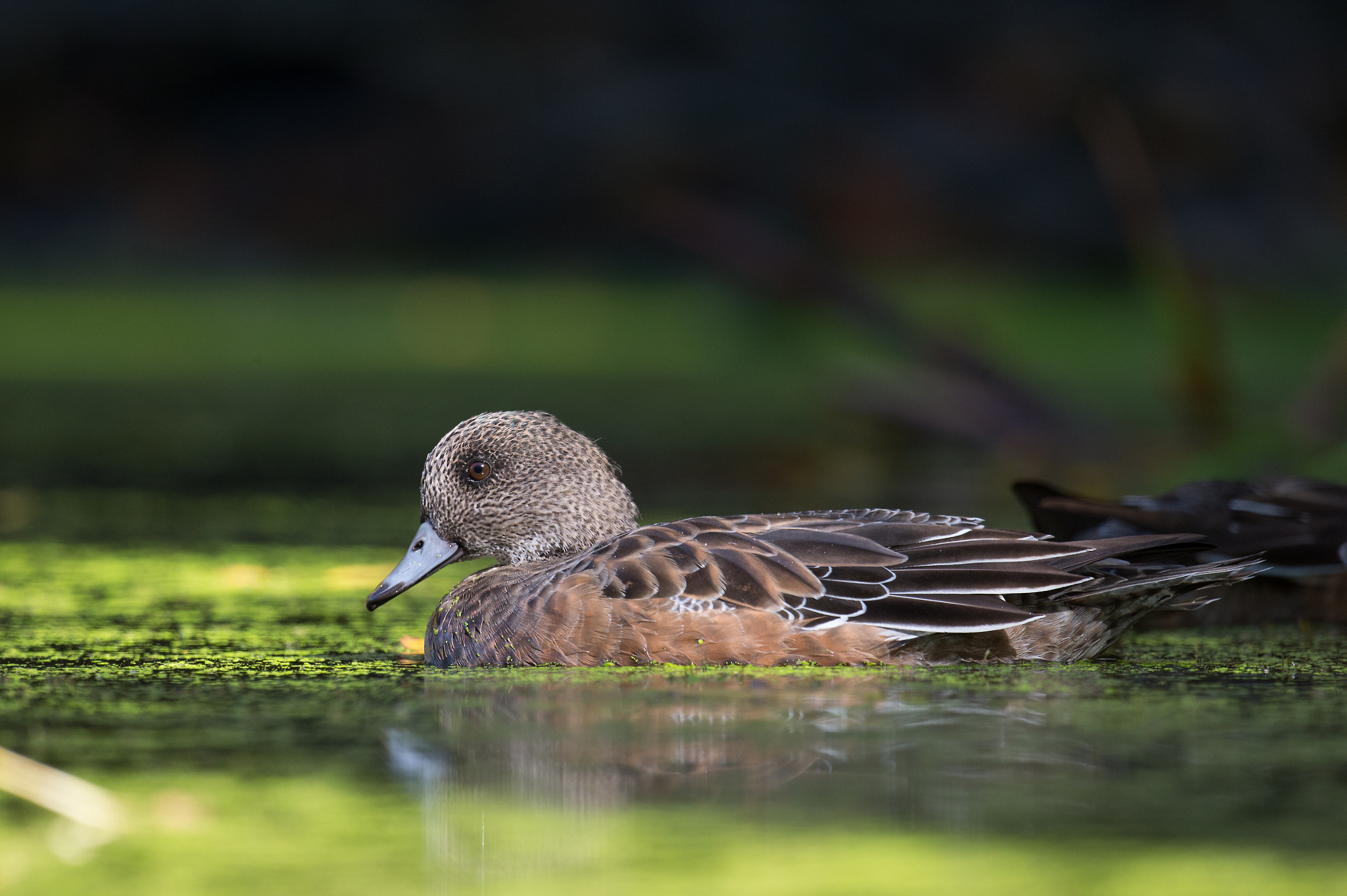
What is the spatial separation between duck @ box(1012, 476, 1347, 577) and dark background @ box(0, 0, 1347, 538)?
491 centimetres

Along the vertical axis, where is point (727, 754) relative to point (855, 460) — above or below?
below

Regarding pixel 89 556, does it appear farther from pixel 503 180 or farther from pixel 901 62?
pixel 901 62

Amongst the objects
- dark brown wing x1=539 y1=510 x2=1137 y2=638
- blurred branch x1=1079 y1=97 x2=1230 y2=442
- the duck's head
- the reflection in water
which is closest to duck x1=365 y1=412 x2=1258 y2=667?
dark brown wing x1=539 y1=510 x2=1137 y2=638

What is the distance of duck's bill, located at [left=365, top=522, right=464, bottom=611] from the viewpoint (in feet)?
15.2

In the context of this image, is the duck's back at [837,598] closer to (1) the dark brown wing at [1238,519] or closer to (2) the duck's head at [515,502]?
(2) the duck's head at [515,502]

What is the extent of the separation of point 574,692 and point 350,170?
13.6m

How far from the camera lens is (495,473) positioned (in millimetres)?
4785

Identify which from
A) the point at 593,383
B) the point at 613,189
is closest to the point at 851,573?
the point at 593,383

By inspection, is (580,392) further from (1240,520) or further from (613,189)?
(1240,520)

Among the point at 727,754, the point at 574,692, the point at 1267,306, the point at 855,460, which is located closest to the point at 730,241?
the point at 855,460

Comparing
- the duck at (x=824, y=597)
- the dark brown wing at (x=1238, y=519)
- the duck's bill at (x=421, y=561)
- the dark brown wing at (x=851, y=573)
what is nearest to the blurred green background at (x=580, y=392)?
the dark brown wing at (x=1238, y=519)

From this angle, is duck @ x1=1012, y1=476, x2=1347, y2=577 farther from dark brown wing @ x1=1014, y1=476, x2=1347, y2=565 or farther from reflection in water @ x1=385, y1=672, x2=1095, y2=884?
reflection in water @ x1=385, y1=672, x2=1095, y2=884

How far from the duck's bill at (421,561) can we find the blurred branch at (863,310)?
10.0 ft

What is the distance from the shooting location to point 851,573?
4.14 meters
